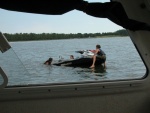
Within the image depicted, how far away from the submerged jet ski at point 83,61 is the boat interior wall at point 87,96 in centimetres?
47

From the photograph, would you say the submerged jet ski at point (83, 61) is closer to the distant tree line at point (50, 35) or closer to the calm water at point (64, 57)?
the calm water at point (64, 57)

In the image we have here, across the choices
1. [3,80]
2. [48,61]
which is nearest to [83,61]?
[48,61]

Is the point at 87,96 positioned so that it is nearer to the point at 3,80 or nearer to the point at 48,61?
the point at 48,61

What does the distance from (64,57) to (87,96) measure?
29.0 inches

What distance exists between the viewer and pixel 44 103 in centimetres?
355

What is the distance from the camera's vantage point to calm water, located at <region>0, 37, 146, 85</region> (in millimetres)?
3516

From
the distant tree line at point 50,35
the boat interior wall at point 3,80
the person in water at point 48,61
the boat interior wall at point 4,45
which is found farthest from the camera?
the person in water at point 48,61

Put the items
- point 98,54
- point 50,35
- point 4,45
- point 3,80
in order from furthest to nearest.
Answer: point 98,54 < point 50,35 < point 3,80 < point 4,45

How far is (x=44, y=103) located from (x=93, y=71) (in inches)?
31.7

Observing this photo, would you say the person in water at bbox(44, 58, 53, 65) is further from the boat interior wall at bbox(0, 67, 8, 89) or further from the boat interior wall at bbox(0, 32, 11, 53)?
the boat interior wall at bbox(0, 32, 11, 53)

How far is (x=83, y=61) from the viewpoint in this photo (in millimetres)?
4078

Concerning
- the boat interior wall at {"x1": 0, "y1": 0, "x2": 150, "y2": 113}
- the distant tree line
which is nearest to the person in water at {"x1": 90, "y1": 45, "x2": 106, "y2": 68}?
the distant tree line

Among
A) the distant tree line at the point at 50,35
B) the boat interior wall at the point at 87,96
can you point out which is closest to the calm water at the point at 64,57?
the distant tree line at the point at 50,35

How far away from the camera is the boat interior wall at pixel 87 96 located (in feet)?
11.5
